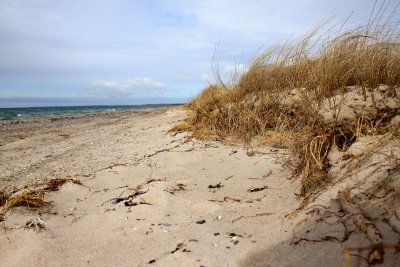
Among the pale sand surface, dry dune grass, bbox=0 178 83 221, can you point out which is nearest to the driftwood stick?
the pale sand surface

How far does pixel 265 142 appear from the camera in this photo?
341cm

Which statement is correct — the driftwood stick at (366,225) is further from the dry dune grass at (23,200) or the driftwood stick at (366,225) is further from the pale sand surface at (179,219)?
the dry dune grass at (23,200)

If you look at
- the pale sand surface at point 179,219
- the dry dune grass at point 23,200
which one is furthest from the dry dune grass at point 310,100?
the dry dune grass at point 23,200

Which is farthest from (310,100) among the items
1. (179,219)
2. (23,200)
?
(23,200)

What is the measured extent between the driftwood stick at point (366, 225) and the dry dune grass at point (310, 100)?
1.24 ft

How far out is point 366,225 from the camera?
4.90ft

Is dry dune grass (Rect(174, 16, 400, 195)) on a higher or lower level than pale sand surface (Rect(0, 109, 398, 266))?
higher

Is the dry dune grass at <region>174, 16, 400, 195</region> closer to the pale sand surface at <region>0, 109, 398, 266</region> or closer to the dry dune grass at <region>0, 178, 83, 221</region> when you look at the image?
the pale sand surface at <region>0, 109, 398, 266</region>

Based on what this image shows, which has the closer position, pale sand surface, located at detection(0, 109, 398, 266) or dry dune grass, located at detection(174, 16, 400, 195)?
pale sand surface, located at detection(0, 109, 398, 266)

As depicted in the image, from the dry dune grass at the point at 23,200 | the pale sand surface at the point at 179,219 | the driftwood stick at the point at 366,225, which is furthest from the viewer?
the dry dune grass at the point at 23,200

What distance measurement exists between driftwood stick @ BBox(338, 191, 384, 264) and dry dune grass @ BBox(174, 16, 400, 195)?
1.24 feet

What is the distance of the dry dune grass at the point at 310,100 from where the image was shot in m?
2.49

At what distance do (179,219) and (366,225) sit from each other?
1157 millimetres

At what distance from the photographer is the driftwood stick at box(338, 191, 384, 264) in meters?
1.29
